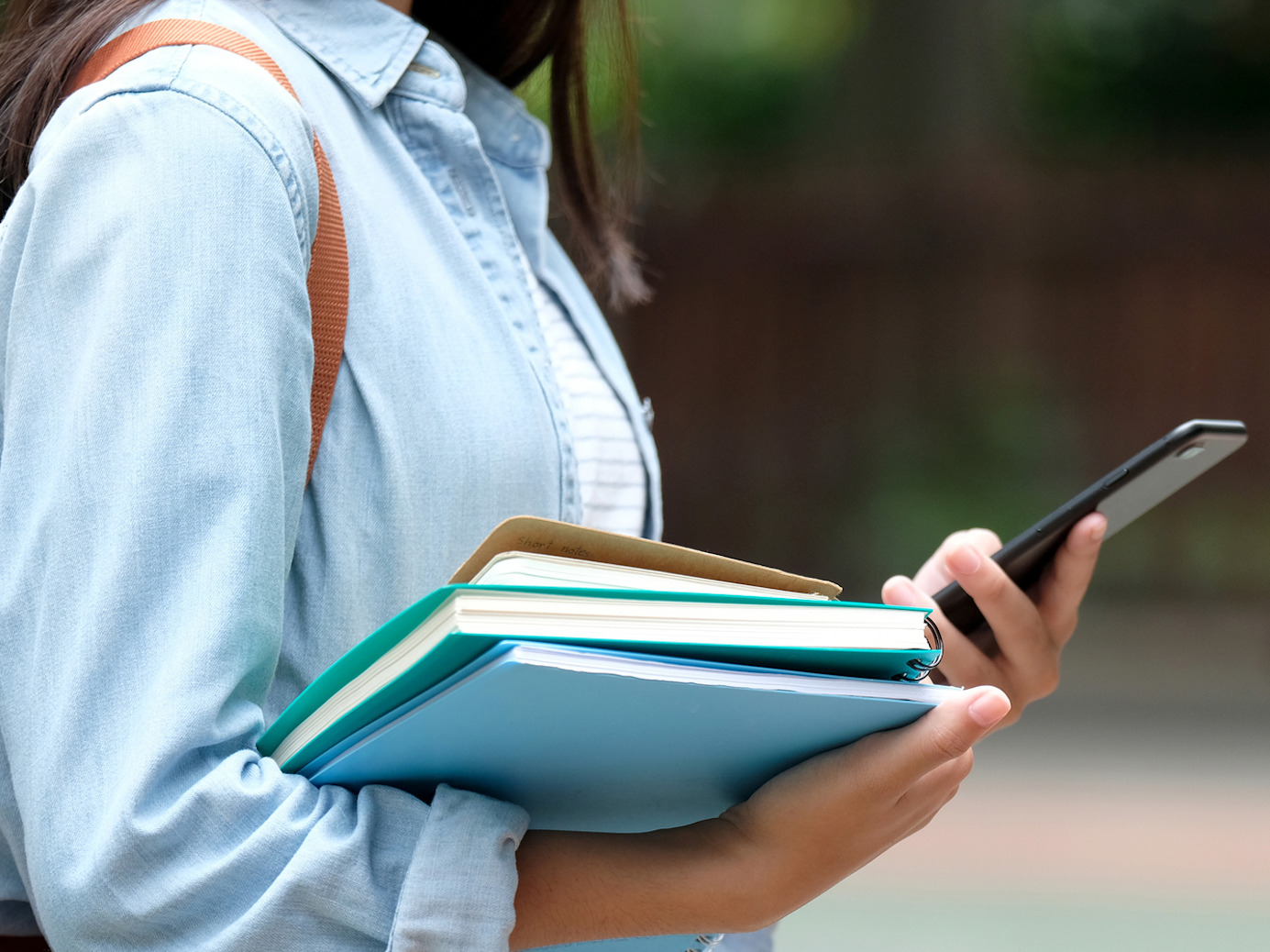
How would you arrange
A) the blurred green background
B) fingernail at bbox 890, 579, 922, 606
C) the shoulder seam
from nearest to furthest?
the shoulder seam, fingernail at bbox 890, 579, 922, 606, the blurred green background

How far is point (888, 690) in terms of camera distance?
2.21 ft

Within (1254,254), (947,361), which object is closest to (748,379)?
(947,361)

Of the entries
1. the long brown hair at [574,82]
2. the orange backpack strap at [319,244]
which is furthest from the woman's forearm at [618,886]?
the long brown hair at [574,82]

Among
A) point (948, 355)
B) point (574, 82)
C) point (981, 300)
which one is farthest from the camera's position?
point (948, 355)

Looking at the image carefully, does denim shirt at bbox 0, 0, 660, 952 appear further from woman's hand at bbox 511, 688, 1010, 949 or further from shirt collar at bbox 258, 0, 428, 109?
shirt collar at bbox 258, 0, 428, 109

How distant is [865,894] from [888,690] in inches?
116

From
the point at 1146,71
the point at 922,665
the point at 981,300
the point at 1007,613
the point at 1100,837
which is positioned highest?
the point at 922,665

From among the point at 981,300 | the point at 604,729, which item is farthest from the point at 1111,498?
the point at 981,300

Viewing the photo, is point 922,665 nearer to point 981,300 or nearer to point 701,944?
point 701,944

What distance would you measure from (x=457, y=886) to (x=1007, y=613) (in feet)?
1.94

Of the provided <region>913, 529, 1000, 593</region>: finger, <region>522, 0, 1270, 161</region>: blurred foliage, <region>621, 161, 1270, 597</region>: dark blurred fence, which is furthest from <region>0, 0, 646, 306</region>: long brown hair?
<region>522, 0, 1270, 161</region>: blurred foliage

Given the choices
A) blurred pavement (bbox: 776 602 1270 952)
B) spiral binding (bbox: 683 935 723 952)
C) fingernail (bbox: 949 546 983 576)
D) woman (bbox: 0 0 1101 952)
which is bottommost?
blurred pavement (bbox: 776 602 1270 952)

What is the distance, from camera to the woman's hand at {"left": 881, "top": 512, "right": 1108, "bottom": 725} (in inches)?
42.0

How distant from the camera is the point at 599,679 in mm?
598
